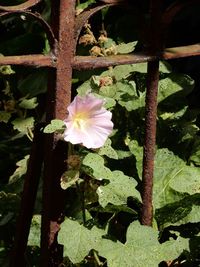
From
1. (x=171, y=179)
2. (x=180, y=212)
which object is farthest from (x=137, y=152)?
(x=180, y=212)

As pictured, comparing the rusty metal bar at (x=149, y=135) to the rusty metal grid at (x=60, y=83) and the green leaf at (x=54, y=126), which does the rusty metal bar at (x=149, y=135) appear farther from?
the green leaf at (x=54, y=126)

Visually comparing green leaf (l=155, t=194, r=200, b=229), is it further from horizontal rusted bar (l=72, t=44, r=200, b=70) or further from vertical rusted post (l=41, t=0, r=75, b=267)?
horizontal rusted bar (l=72, t=44, r=200, b=70)

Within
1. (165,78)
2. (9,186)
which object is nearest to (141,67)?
(165,78)

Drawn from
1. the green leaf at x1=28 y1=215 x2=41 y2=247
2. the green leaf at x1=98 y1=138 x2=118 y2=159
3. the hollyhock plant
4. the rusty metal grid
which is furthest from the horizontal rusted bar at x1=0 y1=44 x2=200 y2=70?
the green leaf at x1=28 y1=215 x2=41 y2=247

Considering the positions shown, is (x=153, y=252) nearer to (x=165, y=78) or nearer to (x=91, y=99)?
(x=91, y=99)

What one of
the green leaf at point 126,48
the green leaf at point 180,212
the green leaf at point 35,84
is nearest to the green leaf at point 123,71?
the green leaf at point 126,48
